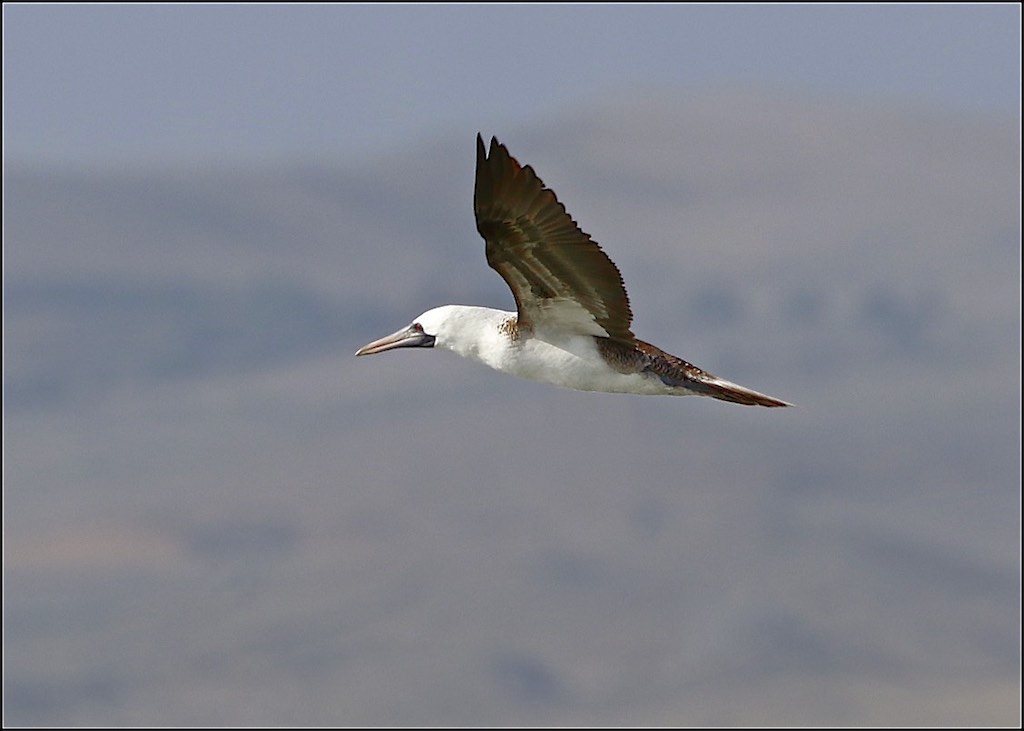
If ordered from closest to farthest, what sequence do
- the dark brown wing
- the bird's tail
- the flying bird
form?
the dark brown wing < the flying bird < the bird's tail

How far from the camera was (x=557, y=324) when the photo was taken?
17812mm

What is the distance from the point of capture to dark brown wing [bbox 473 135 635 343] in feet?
52.4

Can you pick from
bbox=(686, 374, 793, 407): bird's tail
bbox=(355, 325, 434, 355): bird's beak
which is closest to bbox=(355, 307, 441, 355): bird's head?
bbox=(355, 325, 434, 355): bird's beak

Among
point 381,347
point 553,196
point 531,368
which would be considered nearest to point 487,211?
point 553,196

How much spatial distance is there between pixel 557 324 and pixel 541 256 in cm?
111

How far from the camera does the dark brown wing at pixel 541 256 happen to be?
16.0 meters

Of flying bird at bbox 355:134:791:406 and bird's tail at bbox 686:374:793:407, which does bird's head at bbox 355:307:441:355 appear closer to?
flying bird at bbox 355:134:791:406

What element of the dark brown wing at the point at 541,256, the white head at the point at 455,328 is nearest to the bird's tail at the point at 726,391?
the dark brown wing at the point at 541,256

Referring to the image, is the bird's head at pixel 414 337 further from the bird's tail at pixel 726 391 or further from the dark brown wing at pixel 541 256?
the bird's tail at pixel 726 391

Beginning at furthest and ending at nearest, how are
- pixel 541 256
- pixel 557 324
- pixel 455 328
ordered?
1. pixel 455 328
2. pixel 557 324
3. pixel 541 256

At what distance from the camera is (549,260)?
667 inches

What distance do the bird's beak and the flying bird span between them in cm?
2

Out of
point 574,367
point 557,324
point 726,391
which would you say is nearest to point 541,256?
point 557,324

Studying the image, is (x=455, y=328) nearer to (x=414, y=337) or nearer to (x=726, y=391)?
(x=414, y=337)
